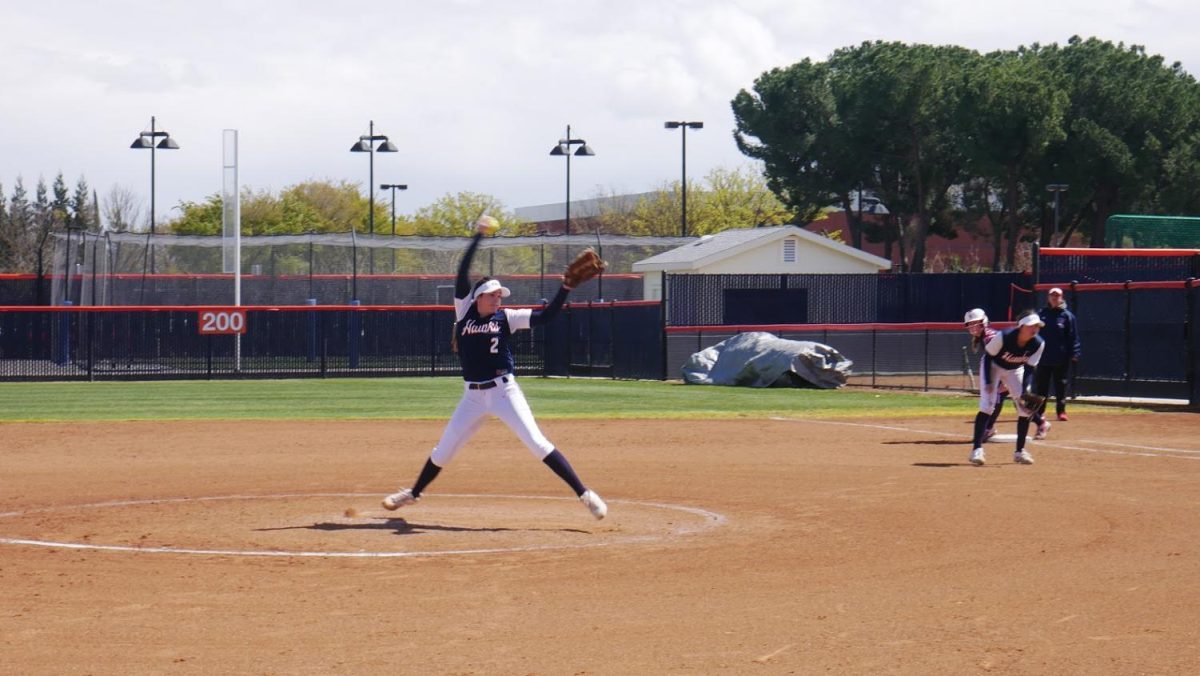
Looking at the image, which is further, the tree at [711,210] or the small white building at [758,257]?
the tree at [711,210]

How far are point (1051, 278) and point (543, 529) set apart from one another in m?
23.1

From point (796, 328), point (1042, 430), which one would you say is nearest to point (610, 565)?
point (1042, 430)

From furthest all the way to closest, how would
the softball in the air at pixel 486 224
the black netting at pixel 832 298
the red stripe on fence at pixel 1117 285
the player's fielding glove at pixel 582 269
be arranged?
the black netting at pixel 832 298 → the red stripe on fence at pixel 1117 285 → the softball in the air at pixel 486 224 → the player's fielding glove at pixel 582 269

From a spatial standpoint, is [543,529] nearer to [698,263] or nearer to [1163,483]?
[1163,483]

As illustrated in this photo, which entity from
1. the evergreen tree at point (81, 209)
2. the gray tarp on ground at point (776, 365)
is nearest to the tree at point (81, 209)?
the evergreen tree at point (81, 209)

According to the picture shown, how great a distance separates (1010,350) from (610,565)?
8.54 metres

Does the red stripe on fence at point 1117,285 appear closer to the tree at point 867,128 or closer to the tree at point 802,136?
the tree at point 867,128

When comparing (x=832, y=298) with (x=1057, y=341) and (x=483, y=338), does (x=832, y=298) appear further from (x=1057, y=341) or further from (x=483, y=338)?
(x=483, y=338)

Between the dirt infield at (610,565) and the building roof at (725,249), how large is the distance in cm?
3039

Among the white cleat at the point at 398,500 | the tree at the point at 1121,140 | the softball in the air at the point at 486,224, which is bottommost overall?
the white cleat at the point at 398,500

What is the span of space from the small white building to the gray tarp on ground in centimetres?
1186

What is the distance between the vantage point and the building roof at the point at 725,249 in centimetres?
4897

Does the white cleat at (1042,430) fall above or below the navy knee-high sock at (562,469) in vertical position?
below

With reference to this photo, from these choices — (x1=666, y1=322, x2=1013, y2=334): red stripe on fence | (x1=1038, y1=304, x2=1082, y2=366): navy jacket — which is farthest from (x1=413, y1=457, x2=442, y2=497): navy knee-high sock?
(x1=666, y1=322, x2=1013, y2=334): red stripe on fence
